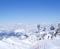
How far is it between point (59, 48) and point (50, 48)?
0.30 m

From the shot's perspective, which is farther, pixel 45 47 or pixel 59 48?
pixel 45 47

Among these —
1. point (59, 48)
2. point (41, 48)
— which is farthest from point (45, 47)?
point (59, 48)

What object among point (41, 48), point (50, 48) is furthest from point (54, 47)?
point (41, 48)

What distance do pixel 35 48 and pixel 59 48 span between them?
2.76ft

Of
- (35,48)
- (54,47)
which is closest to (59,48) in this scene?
(54,47)

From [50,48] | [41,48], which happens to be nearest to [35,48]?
[41,48]

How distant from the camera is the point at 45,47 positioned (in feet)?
14.1

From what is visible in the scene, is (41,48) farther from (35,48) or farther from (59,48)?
(59,48)

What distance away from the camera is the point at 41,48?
435cm

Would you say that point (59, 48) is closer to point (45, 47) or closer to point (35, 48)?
point (45, 47)

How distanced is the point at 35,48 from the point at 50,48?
540 millimetres

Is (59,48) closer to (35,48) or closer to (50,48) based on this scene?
(50,48)

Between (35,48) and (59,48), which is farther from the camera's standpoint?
(35,48)

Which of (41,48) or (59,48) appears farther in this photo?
(41,48)
